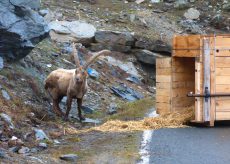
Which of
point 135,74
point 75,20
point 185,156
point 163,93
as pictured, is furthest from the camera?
point 75,20

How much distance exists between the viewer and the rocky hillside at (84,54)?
1162 centimetres

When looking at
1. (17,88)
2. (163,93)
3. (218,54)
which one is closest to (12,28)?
(17,88)

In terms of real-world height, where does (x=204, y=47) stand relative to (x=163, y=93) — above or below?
above

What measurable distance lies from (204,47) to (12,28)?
477cm

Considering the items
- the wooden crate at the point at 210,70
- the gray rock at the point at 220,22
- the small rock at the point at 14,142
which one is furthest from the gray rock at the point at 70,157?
the gray rock at the point at 220,22

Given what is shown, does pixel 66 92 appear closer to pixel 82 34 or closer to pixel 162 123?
pixel 162 123

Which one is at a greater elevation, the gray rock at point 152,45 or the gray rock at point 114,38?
the gray rock at point 114,38

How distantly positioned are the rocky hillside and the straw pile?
2.12ft

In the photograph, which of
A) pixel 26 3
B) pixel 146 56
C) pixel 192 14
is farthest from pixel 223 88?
pixel 192 14

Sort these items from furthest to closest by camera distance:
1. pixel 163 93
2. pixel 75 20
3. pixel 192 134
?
pixel 75 20, pixel 163 93, pixel 192 134

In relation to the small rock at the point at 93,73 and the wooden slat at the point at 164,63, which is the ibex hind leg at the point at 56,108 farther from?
the small rock at the point at 93,73

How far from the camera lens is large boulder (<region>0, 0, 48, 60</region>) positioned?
14656mm

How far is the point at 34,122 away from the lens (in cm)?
1283

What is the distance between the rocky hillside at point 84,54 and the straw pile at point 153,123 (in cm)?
65
